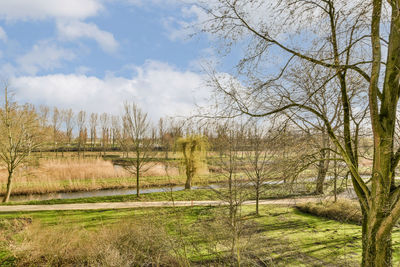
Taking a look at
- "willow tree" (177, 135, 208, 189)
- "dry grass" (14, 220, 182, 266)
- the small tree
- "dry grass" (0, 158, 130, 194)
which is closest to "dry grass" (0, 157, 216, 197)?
"dry grass" (0, 158, 130, 194)

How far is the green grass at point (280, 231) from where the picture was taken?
724 centimetres

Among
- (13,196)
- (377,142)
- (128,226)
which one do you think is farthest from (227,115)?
(13,196)

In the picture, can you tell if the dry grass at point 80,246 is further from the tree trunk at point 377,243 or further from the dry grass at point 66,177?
the dry grass at point 66,177

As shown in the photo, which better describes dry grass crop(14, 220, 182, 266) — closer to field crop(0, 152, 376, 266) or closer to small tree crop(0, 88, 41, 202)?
field crop(0, 152, 376, 266)

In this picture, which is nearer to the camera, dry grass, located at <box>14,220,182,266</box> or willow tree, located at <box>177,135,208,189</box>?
dry grass, located at <box>14,220,182,266</box>

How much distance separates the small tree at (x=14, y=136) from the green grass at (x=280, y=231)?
5254 mm

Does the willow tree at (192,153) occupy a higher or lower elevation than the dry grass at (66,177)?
higher

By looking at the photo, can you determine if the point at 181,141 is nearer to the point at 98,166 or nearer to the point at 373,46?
the point at 98,166

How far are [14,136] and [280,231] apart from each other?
1746cm

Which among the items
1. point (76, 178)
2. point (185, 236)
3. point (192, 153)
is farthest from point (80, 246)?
point (76, 178)

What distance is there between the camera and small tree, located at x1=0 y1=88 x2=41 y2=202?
630 inches

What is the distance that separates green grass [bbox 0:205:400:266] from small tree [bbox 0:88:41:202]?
17.2 feet

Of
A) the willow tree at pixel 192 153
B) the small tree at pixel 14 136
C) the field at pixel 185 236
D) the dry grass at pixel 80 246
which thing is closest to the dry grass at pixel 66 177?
the small tree at pixel 14 136

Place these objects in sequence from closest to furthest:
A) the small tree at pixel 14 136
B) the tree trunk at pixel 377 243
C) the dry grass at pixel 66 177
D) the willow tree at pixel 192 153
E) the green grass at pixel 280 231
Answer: the tree trunk at pixel 377 243, the green grass at pixel 280 231, the small tree at pixel 14 136, the dry grass at pixel 66 177, the willow tree at pixel 192 153
